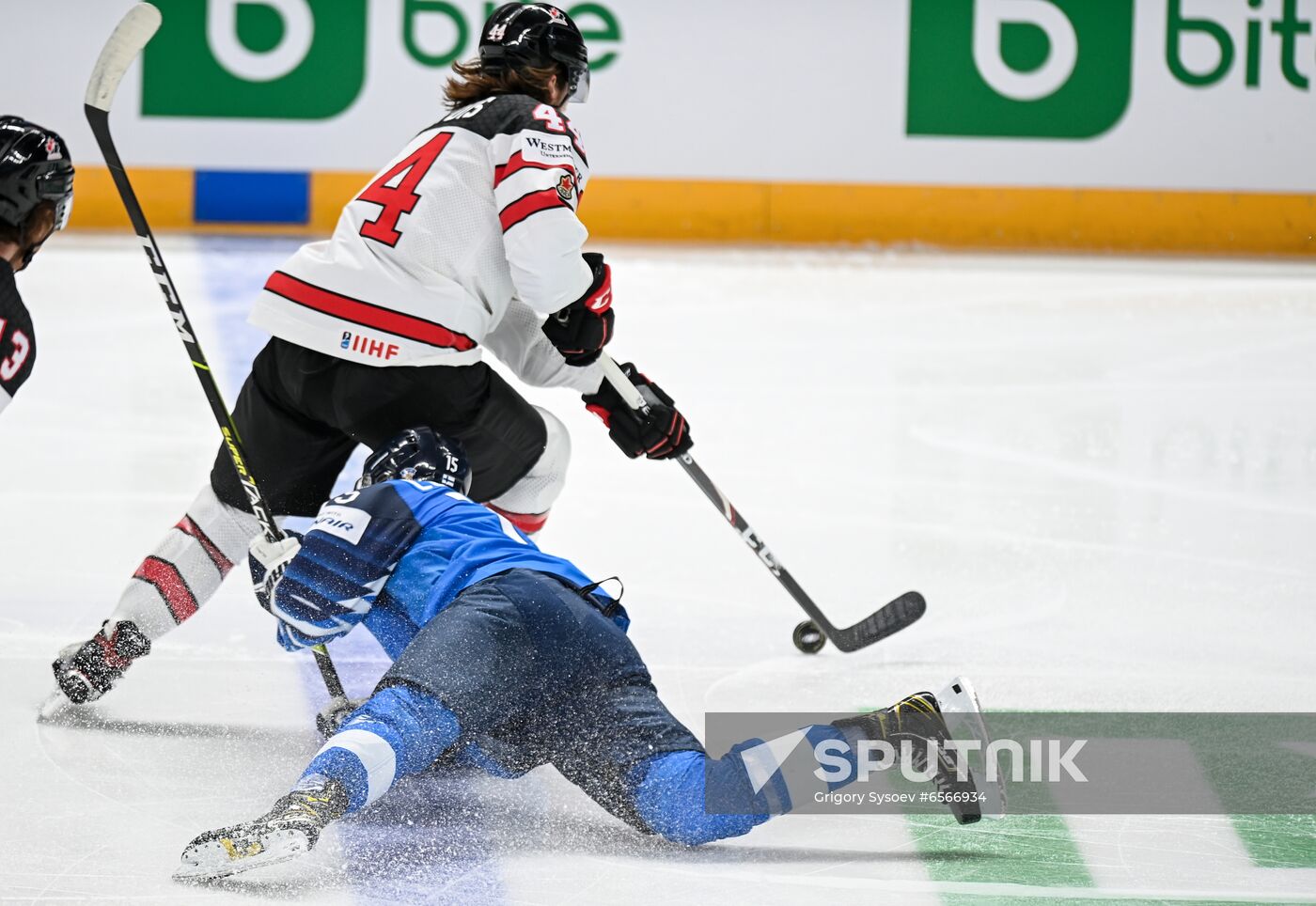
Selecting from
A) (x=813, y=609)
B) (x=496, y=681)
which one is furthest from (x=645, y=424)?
(x=496, y=681)

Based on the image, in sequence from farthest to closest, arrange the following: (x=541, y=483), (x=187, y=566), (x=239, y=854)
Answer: (x=541, y=483)
(x=187, y=566)
(x=239, y=854)

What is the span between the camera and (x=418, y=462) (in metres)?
2.27

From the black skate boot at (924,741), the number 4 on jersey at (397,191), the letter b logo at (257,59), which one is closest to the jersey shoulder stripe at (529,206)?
the number 4 on jersey at (397,191)

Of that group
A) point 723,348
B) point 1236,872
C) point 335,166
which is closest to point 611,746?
point 1236,872

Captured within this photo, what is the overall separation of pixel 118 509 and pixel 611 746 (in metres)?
1.80

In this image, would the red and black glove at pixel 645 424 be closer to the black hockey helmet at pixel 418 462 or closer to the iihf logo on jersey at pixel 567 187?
the iihf logo on jersey at pixel 567 187

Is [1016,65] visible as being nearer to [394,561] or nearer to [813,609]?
[813,609]

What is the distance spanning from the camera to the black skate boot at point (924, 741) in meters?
2.03

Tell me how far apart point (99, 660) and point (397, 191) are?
0.80 metres

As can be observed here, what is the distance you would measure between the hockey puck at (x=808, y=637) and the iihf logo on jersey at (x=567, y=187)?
834 mm

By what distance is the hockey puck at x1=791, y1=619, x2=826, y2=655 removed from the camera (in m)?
2.84

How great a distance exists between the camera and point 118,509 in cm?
348

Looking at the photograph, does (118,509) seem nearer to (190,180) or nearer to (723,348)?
(723,348)

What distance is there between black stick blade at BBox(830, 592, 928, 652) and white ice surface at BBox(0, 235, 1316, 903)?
39 mm
